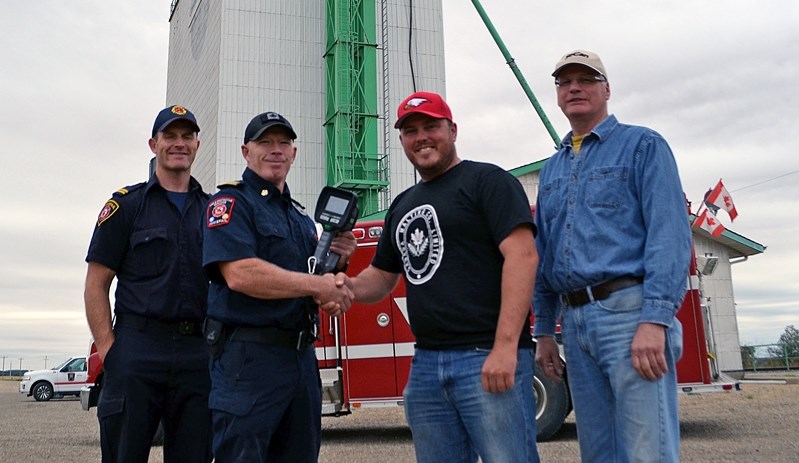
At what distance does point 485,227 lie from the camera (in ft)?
8.79

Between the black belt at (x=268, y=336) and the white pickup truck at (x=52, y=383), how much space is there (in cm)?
2088

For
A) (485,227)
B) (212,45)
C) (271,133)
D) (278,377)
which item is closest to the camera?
(485,227)

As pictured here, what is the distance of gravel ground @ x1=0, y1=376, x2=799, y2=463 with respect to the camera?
6.49 metres

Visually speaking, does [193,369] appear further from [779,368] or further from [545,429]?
[779,368]

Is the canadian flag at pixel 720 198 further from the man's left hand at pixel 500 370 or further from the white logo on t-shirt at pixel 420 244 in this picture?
the man's left hand at pixel 500 370

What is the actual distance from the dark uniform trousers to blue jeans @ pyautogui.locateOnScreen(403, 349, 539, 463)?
1.21 metres

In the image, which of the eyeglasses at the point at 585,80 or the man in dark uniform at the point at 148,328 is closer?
the eyeglasses at the point at 585,80

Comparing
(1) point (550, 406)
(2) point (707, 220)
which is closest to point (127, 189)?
(1) point (550, 406)

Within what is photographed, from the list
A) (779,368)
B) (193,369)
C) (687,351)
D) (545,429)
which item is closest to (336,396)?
(545,429)

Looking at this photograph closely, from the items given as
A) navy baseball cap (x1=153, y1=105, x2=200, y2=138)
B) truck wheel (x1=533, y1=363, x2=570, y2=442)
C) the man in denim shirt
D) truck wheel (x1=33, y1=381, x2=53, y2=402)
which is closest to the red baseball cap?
the man in denim shirt

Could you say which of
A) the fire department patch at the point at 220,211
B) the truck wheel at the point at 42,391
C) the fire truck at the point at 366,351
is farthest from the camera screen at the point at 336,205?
the truck wheel at the point at 42,391

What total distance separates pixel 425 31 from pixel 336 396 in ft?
73.3

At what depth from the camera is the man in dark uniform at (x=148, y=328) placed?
3293 millimetres

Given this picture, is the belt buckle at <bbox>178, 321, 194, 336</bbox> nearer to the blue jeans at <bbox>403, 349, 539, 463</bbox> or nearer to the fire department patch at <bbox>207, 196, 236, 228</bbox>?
the fire department patch at <bbox>207, 196, 236, 228</bbox>
